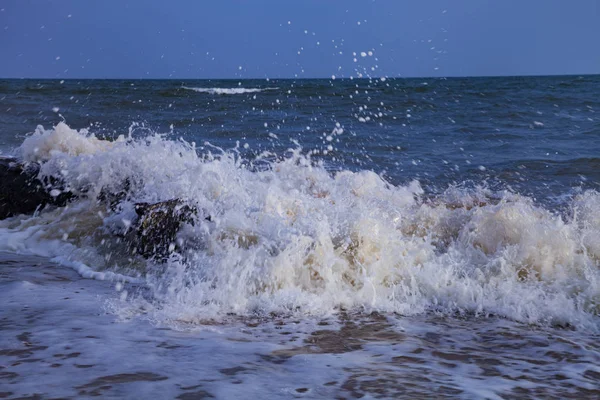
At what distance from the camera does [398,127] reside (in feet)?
45.4

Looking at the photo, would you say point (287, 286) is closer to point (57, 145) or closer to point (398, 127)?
point (57, 145)

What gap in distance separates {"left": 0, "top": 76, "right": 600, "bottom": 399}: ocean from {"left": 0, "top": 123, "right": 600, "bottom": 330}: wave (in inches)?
0.6

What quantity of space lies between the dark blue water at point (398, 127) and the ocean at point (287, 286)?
0.78 meters

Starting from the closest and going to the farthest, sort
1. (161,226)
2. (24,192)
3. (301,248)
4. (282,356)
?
(282,356)
(301,248)
(161,226)
(24,192)

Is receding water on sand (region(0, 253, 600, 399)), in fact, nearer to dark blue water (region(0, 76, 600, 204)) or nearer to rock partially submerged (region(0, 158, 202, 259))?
rock partially submerged (region(0, 158, 202, 259))

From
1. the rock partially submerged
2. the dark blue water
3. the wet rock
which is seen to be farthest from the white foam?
the dark blue water

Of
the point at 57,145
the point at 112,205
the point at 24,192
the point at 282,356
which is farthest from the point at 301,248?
the point at 57,145

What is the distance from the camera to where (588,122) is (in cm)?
1368

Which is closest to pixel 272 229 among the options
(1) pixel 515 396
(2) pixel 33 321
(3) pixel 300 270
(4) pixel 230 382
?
(3) pixel 300 270

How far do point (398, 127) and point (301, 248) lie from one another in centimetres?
1037

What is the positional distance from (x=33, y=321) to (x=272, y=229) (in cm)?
175

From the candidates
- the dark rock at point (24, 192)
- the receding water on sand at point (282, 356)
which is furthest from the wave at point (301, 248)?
the receding water on sand at point (282, 356)

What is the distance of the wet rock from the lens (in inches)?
174

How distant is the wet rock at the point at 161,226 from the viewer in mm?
4410
